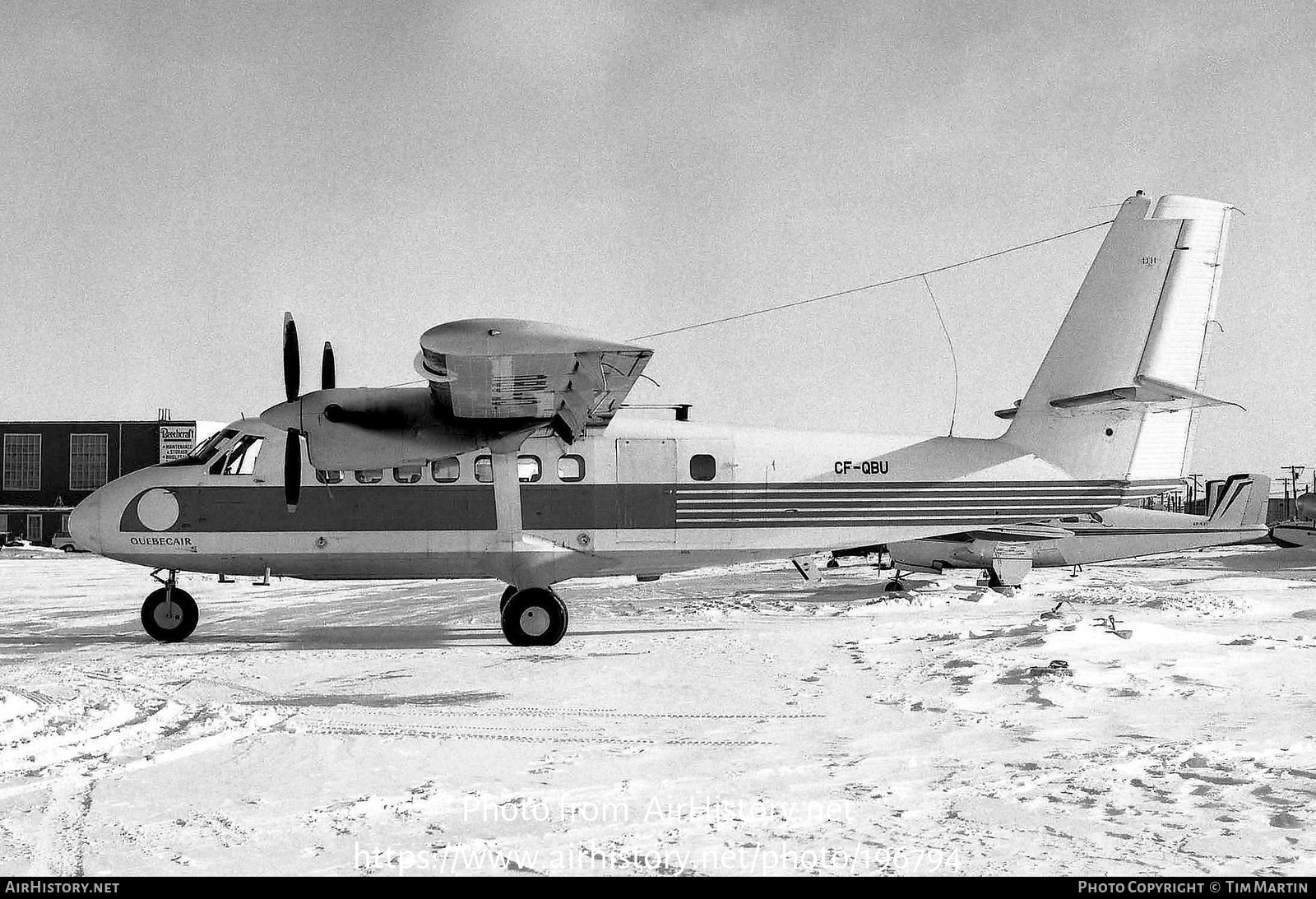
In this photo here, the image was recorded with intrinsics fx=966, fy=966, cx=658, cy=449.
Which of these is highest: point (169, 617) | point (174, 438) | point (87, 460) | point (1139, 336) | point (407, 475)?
point (174, 438)

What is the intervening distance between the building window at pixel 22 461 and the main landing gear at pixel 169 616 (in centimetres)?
6269

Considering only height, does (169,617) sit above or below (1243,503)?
below

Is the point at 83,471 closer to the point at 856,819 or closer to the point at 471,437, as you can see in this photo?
the point at 471,437

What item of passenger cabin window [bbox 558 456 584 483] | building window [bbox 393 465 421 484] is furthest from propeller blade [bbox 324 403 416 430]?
passenger cabin window [bbox 558 456 584 483]

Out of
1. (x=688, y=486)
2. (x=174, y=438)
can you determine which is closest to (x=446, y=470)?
(x=688, y=486)

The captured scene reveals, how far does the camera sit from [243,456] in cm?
1301

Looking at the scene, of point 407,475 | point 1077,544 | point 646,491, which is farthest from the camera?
point 1077,544

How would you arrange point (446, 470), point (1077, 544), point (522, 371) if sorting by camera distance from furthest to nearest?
point (1077, 544) < point (446, 470) < point (522, 371)

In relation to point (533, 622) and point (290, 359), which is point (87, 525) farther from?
point (533, 622)

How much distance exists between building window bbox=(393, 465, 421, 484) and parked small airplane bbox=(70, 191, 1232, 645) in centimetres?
2

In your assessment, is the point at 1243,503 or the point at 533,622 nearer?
the point at 533,622

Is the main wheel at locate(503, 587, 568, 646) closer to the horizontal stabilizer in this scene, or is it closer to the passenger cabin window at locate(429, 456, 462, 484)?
the passenger cabin window at locate(429, 456, 462, 484)

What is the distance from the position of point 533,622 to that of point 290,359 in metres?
4.29

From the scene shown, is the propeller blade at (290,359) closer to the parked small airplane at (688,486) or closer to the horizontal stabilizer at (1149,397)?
the parked small airplane at (688,486)
